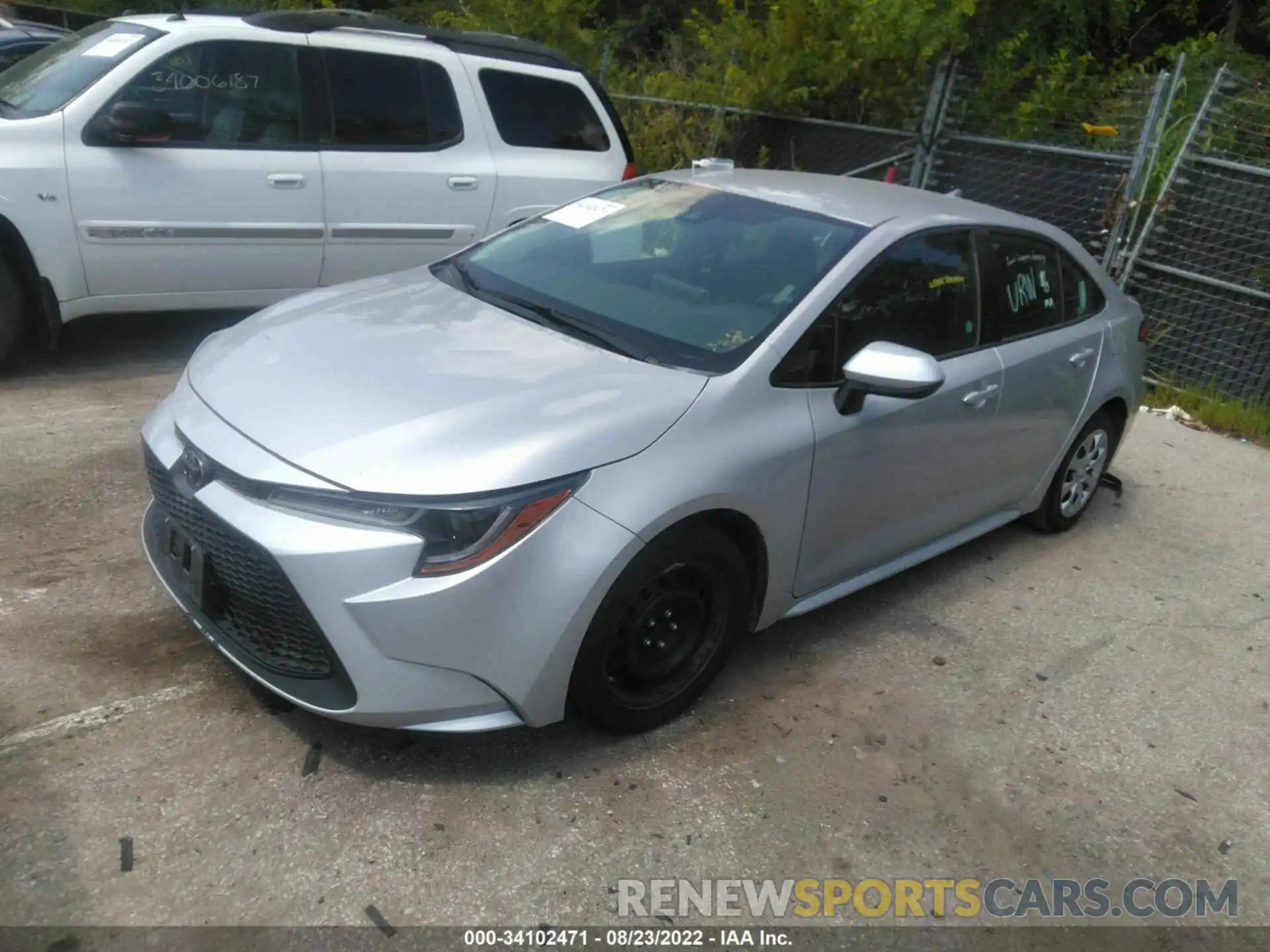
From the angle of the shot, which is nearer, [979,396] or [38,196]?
[979,396]

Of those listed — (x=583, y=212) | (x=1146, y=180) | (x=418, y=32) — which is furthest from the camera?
(x=1146, y=180)

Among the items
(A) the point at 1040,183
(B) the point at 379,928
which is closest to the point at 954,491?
(B) the point at 379,928

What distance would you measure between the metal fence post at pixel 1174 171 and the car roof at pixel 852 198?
3.63 meters

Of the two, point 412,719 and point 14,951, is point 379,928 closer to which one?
point 412,719

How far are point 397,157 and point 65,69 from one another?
174cm

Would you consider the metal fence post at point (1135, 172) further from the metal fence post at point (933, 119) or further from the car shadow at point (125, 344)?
the car shadow at point (125, 344)

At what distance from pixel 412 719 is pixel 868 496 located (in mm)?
1728

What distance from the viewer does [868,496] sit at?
12.6ft

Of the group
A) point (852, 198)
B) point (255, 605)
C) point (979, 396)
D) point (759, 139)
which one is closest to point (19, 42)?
point (759, 139)

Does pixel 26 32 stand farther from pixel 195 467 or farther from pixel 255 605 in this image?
pixel 255 605

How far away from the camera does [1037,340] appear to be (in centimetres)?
461

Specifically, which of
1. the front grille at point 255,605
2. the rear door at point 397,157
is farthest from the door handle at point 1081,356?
the rear door at point 397,157

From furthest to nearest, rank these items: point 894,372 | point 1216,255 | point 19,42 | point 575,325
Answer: point 19,42, point 1216,255, point 575,325, point 894,372

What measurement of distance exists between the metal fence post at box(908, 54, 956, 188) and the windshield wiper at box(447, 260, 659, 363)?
6.23 m
